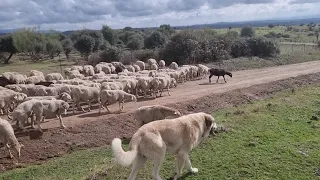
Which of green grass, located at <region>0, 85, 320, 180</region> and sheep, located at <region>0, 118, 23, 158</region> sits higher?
sheep, located at <region>0, 118, 23, 158</region>

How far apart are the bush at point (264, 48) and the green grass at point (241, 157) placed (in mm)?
27505

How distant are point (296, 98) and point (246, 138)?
30.5 ft

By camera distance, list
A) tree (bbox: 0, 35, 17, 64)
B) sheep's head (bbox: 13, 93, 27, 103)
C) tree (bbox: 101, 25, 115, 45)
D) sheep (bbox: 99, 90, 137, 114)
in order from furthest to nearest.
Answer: tree (bbox: 101, 25, 115, 45) → tree (bbox: 0, 35, 17, 64) → sheep (bbox: 99, 90, 137, 114) → sheep's head (bbox: 13, 93, 27, 103)

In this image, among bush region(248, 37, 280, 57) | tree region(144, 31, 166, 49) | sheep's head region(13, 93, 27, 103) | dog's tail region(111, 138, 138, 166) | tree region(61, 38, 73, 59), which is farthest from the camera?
tree region(61, 38, 73, 59)

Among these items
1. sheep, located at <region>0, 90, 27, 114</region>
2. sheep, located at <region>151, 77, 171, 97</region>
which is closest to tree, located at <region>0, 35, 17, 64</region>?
sheep, located at <region>151, 77, 171, 97</region>

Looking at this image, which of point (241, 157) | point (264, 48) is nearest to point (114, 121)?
point (241, 157)

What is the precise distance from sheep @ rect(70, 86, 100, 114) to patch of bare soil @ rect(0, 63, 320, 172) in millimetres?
925

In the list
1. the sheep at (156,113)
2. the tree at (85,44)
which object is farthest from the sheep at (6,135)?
the tree at (85,44)

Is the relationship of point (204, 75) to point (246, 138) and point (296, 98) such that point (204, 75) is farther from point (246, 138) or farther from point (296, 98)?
point (246, 138)

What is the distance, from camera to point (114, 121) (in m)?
A: 17.4

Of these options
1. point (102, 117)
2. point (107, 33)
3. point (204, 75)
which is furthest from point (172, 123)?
point (107, 33)

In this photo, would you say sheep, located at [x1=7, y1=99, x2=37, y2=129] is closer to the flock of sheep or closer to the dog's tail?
the flock of sheep

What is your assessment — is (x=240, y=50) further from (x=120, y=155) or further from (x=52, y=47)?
(x=120, y=155)

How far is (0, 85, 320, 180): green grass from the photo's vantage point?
11.1 m
